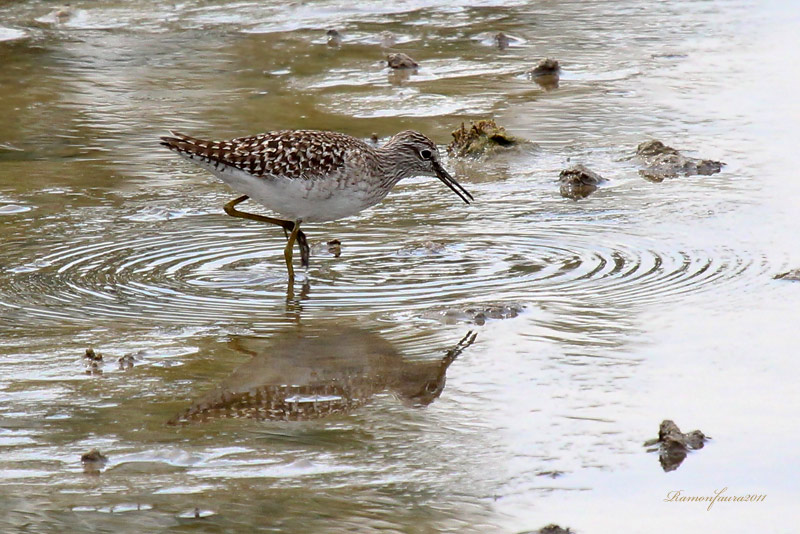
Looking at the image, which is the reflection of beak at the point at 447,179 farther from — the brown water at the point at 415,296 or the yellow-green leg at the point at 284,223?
the yellow-green leg at the point at 284,223

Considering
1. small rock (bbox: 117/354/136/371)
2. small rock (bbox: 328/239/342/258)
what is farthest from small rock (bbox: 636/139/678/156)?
small rock (bbox: 117/354/136/371)

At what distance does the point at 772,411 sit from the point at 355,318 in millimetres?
2626

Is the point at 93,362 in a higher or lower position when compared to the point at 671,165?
lower

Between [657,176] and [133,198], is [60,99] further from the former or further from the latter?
[657,176]

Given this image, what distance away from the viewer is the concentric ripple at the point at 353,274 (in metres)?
7.87

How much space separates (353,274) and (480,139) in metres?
3.24

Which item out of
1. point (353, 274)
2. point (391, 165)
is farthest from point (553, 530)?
point (391, 165)

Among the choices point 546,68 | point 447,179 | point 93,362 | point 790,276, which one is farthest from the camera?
point 546,68

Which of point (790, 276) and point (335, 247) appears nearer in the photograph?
point (790, 276)

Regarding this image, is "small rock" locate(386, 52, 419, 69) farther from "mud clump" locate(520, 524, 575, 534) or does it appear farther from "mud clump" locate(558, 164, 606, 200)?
"mud clump" locate(520, 524, 575, 534)

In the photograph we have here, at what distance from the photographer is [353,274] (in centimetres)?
857

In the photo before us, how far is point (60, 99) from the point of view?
13312 mm

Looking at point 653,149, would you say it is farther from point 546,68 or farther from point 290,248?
point 290,248

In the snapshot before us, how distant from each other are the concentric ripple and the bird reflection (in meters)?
0.58
